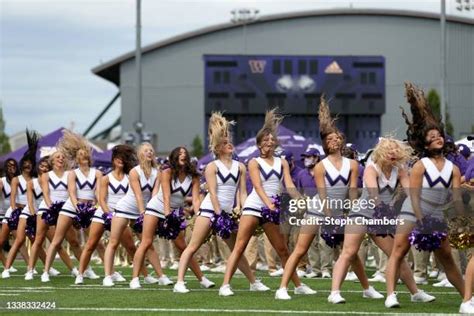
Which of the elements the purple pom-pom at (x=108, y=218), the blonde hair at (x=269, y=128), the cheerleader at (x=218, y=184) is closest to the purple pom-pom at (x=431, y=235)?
the blonde hair at (x=269, y=128)

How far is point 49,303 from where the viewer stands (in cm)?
1265

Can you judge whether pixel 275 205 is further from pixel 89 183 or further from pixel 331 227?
pixel 89 183

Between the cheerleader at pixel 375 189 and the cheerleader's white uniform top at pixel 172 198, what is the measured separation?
9.67 ft

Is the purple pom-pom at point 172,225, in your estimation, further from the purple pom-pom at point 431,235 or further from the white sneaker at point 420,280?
the purple pom-pom at point 431,235

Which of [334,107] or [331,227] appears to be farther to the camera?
[334,107]

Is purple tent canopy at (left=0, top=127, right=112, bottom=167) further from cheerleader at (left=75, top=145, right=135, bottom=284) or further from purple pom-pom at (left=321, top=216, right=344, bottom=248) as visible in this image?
purple pom-pom at (left=321, top=216, right=344, bottom=248)

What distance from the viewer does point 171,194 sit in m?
15.0

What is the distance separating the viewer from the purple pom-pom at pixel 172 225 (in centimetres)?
1504

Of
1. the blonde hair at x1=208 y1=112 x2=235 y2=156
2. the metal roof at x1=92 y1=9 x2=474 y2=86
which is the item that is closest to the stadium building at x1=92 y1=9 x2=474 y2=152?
the metal roof at x1=92 y1=9 x2=474 y2=86

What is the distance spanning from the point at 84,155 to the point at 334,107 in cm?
4565

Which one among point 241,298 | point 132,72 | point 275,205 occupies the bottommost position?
point 241,298

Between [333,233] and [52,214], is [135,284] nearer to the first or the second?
[52,214]

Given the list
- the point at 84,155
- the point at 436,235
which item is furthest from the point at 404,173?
the point at 84,155

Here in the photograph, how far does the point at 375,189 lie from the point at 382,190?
12 cm
